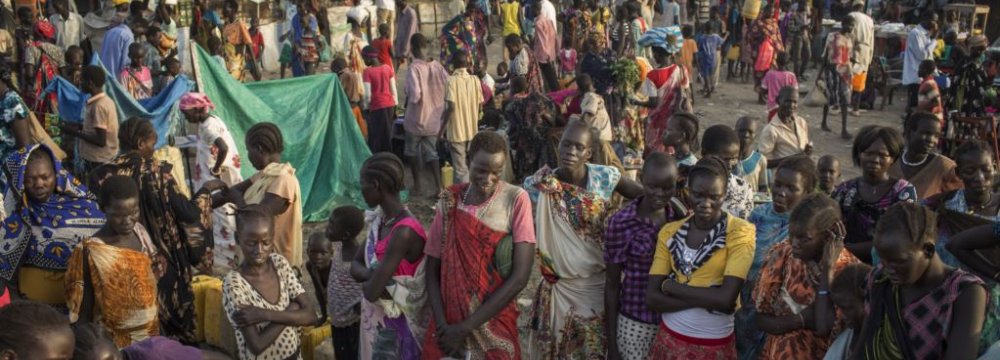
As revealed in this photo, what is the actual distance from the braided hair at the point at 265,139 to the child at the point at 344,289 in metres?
1.03

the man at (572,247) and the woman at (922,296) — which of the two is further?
the man at (572,247)

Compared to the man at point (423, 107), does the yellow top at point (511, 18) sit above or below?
above

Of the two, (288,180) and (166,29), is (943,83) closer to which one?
(288,180)

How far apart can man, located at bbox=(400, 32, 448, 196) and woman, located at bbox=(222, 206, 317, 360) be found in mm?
4995

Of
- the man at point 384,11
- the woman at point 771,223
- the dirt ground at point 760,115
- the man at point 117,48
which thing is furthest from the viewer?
the man at point 384,11

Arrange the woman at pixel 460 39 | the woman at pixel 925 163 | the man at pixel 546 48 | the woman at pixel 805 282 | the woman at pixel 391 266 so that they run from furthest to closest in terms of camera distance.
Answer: the man at pixel 546 48 < the woman at pixel 460 39 < the woman at pixel 925 163 < the woman at pixel 391 266 < the woman at pixel 805 282

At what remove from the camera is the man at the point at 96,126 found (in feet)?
24.5

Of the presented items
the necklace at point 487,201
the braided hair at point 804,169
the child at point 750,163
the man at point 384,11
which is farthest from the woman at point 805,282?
the man at point 384,11

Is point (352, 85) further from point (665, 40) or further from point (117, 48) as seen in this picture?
point (665, 40)

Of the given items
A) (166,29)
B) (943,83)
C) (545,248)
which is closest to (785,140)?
(545,248)

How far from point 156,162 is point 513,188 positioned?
2.57 metres

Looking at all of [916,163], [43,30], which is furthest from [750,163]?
[43,30]

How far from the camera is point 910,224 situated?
3.03 meters

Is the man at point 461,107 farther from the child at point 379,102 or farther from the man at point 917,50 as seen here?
the man at point 917,50
